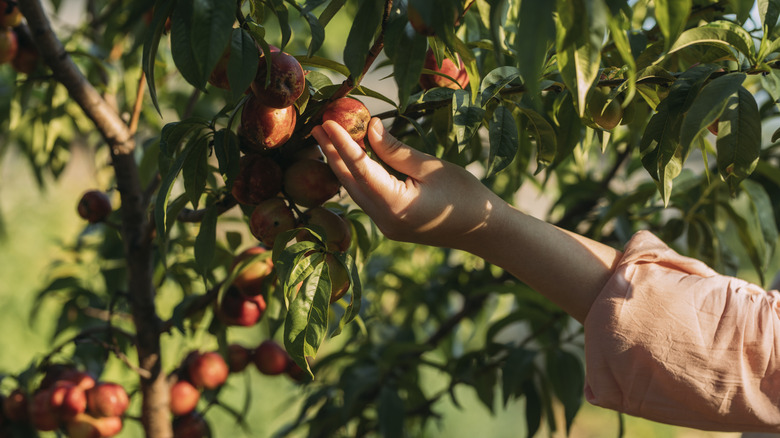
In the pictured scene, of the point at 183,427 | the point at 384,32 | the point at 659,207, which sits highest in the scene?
the point at 384,32

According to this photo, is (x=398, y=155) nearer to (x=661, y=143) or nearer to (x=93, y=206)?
(x=661, y=143)

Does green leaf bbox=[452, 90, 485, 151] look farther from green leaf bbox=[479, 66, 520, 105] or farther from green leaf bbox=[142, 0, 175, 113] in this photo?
green leaf bbox=[142, 0, 175, 113]

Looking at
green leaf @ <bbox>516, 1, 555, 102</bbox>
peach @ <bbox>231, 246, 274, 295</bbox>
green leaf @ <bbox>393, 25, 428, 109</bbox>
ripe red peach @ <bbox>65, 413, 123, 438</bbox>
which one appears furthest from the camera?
ripe red peach @ <bbox>65, 413, 123, 438</bbox>

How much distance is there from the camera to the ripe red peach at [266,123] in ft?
1.57

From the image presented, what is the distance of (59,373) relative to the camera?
84 cm

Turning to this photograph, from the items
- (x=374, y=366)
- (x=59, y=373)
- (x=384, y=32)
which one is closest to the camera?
(x=384, y=32)

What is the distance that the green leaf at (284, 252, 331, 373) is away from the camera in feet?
1.47

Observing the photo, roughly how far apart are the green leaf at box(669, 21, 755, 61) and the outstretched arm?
0.56 feet

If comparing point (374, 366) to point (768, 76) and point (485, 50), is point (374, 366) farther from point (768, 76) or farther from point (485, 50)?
point (768, 76)

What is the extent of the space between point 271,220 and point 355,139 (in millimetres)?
93

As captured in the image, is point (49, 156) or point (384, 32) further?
point (49, 156)

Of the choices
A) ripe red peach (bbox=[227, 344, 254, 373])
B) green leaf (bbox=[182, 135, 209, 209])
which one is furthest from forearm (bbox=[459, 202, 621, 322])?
ripe red peach (bbox=[227, 344, 254, 373])

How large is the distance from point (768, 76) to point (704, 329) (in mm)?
200

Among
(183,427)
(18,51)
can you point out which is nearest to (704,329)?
(183,427)
